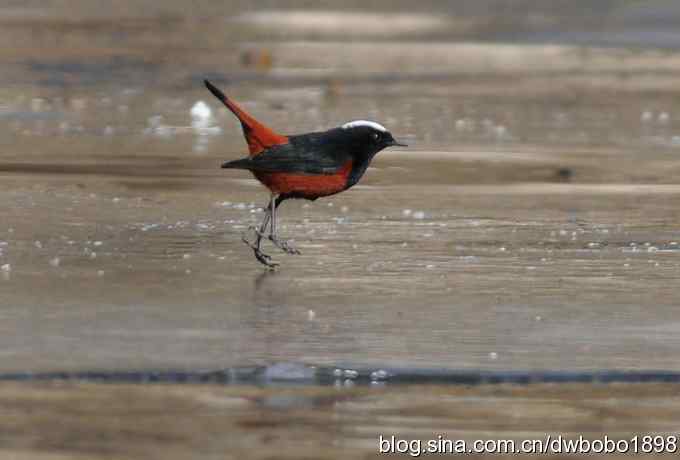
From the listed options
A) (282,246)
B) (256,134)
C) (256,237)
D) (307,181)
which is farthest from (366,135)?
(256,237)

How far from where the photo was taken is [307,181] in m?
8.86

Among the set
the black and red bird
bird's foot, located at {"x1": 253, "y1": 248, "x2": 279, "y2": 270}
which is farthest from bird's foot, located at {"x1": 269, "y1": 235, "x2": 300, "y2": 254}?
bird's foot, located at {"x1": 253, "y1": 248, "x2": 279, "y2": 270}

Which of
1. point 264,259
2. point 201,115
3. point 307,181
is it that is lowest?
point 264,259

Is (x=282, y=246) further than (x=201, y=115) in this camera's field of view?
No

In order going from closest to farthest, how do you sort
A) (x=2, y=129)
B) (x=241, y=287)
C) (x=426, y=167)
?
(x=241, y=287), (x=426, y=167), (x=2, y=129)

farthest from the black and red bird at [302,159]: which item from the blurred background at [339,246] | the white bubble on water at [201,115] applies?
the white bubble on water at [201,115]

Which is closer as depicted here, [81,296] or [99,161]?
[81,296]

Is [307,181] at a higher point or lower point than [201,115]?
lower

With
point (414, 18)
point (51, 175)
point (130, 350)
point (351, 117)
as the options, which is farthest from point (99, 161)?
point (414, 18)

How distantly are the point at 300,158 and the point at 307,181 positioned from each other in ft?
0.44

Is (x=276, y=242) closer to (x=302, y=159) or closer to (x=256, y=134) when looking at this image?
(x=302, y=159)

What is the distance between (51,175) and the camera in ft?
37.7

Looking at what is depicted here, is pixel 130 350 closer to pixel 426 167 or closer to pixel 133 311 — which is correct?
pixel 133 311

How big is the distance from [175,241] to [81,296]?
1.58m
